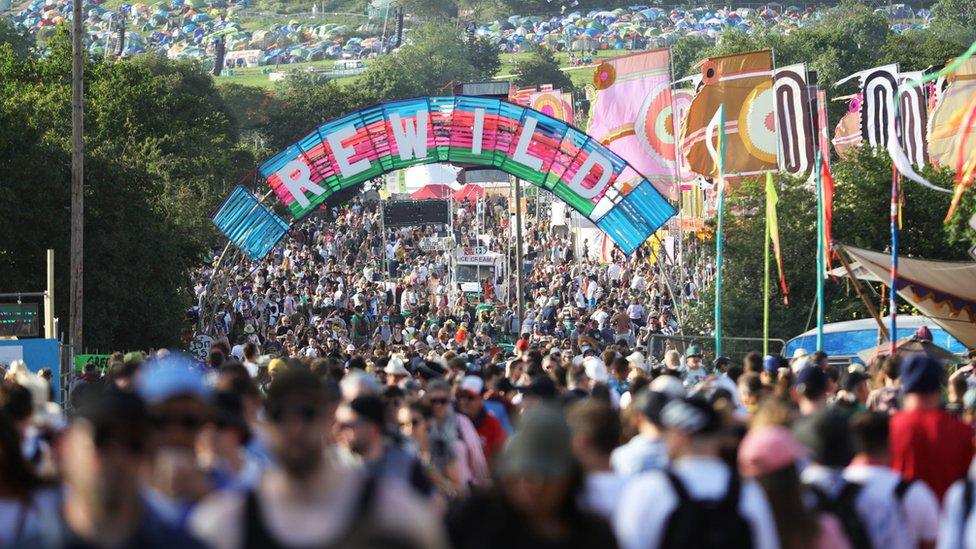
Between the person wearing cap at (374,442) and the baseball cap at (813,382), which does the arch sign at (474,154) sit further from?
the person wearing cap at (374,442)

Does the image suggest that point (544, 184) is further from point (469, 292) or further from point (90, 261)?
point (469, 292)

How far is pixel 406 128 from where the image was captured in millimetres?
26547

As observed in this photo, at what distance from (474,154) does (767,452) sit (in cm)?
2074

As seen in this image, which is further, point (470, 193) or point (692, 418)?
point (470, 193)

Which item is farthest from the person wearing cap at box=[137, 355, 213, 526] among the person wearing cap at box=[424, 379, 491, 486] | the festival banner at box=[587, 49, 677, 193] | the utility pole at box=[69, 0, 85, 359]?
the festival banner at box=[587, 49, 677, 193]

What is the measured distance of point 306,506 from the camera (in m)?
4.52

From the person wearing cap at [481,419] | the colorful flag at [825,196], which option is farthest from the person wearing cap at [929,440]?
the colorful flag at [825,196]

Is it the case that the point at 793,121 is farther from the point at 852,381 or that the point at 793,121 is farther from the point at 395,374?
the point at 852,381

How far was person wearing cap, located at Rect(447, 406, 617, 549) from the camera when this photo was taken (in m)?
4.84

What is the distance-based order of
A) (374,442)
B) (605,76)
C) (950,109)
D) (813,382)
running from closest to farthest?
(374,442) < (813,382) < (950,109) < (605,76)

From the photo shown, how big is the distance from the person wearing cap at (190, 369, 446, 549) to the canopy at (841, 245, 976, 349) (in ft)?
58.9

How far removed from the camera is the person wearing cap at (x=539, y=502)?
484cm

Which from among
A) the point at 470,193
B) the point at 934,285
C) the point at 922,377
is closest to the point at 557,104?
the point at 934,285

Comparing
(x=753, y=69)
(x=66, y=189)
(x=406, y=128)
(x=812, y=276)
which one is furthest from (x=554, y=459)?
(x=66, y=189)
